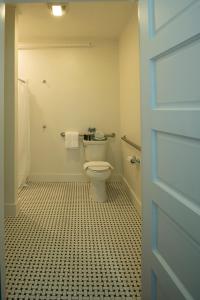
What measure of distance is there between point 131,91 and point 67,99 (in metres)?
1.29

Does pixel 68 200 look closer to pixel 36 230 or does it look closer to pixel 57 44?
pixel 36 230

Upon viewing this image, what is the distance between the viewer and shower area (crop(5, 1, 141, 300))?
5.36 ft

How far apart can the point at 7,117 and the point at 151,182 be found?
194cm

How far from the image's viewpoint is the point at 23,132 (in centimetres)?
A: 341

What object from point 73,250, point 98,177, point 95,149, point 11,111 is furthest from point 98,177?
point 11,111

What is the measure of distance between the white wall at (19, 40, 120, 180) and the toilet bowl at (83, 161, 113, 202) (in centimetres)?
88

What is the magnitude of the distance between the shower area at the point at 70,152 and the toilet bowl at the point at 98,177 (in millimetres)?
117

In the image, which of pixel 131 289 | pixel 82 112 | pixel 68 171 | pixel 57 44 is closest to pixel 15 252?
pixel 131 289

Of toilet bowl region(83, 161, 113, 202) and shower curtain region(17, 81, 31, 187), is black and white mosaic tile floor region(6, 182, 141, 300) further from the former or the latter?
shower curtain region(17, 81, 31, 187)

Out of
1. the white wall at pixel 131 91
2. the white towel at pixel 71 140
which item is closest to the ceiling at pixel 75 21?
the white wall at pixel 131 91

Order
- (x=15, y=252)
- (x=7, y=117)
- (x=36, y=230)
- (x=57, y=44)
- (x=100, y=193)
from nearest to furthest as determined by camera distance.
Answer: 1. (x=15, y=252)
2. (x=36, y=230)
3. (x=7, y=117)
4. (x=100, y=193)
5. (x=57, y=44)

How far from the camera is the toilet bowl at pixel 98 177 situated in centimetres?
293

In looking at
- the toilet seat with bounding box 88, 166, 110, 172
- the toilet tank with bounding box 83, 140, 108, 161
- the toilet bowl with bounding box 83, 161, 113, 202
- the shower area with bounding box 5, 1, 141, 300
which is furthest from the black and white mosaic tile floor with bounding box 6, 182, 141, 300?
the toilet tank with bounding box 83, 140, 108, 161

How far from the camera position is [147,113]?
1.10 meters
